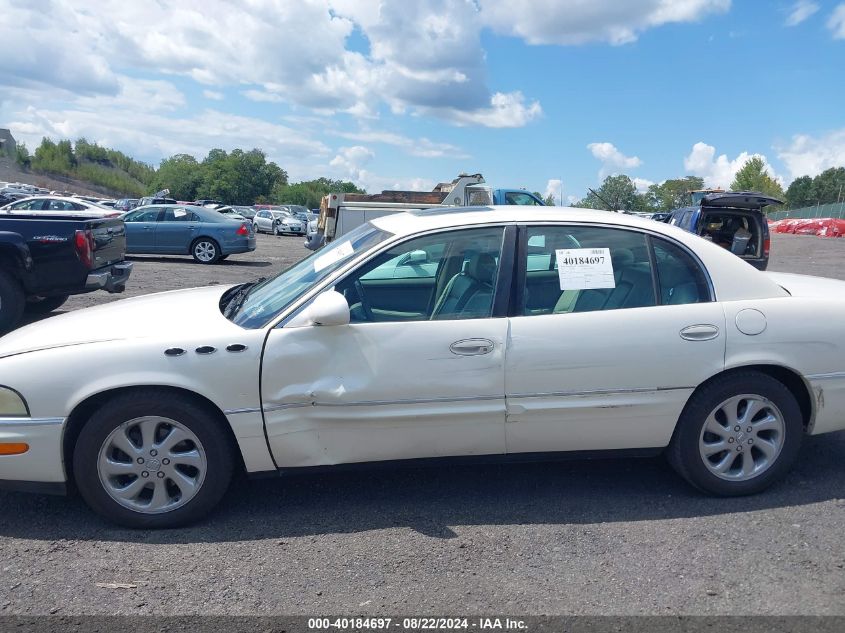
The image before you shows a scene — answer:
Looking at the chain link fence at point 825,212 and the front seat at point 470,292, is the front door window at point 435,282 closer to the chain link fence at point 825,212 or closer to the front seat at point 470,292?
the front seat at point 470,292

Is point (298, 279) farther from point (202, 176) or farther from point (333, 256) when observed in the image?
point (202, 176)

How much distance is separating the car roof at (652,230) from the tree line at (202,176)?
94.9m

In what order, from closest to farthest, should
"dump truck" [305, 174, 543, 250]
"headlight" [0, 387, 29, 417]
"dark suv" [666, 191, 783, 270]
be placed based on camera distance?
"headlight" [0, 387, 29, 417] → "dark suv" [666, 191, 783, 270] → "dump truck" [305, 174, 543, 250]

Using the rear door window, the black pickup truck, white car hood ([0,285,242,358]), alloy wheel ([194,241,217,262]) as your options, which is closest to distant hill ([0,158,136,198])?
alloy wheel ([194,241,217,262])

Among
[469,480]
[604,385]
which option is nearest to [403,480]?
[469,480]

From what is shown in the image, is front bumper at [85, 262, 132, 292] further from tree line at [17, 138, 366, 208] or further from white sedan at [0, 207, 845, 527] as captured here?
tree line at [17, 138, 366, 208]

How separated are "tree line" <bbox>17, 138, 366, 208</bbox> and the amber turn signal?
9509cm

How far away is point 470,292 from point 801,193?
110 m

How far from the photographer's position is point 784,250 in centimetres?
2833

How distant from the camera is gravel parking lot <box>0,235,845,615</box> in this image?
3.01 metres

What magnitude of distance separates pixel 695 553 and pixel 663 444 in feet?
2.28

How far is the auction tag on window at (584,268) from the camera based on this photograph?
392cm

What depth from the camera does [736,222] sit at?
46.4ft

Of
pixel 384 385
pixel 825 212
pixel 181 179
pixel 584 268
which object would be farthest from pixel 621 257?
pixel 181 179
